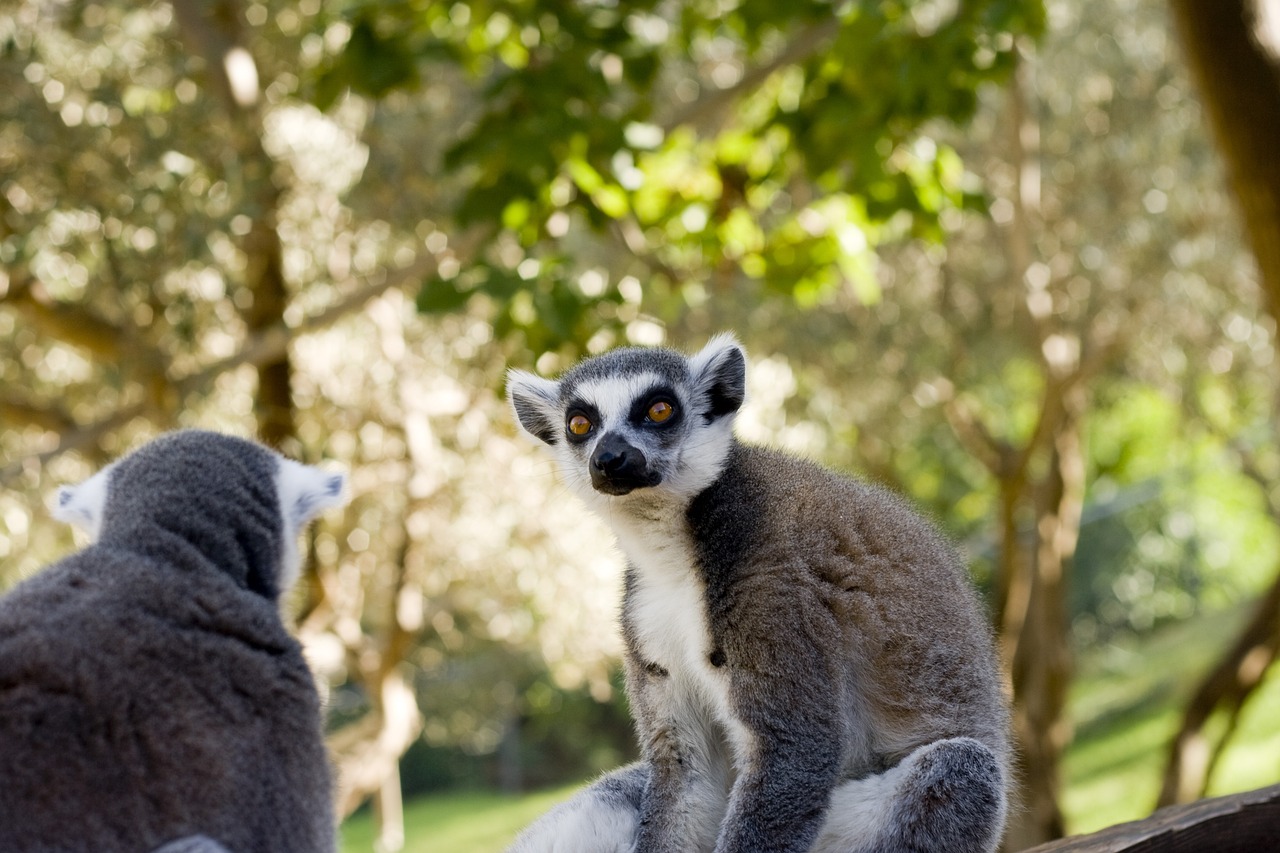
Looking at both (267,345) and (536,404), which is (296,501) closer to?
(536,404)

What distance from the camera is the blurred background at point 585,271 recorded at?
5172 mm

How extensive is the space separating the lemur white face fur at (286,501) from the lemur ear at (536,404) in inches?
29.0

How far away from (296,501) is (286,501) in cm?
2

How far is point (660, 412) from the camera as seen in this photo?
3.06 meters

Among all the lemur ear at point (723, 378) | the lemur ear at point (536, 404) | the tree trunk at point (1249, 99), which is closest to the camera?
the lemur ear at point (723, 378)

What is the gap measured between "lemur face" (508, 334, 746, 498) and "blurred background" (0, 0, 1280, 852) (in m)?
0.80

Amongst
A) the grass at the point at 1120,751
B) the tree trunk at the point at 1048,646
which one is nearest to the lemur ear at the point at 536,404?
the tree trunk at the point at 1048,646

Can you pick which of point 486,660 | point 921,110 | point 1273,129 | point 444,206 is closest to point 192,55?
point 444,206

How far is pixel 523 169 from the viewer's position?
4715mm

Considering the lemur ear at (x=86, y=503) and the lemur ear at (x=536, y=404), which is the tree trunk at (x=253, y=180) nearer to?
the lemur ear at (x=536, y=404)

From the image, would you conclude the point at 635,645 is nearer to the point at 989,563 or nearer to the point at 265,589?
the point at 265,589

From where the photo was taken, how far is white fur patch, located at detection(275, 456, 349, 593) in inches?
102

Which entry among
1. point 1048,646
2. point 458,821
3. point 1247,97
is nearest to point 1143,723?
point 1048,646

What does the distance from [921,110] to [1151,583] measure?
46.4 feet
